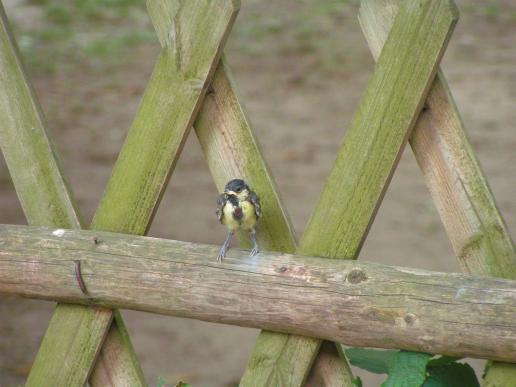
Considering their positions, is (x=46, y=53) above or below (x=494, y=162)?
above

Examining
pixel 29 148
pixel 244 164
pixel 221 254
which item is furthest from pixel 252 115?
pixel 221 254

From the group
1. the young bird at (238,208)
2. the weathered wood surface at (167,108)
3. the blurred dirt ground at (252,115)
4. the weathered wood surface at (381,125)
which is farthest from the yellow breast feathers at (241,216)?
the blurred dirt ground at (252,115)

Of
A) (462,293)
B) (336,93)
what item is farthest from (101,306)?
(336,93)

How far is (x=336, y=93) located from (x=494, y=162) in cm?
206

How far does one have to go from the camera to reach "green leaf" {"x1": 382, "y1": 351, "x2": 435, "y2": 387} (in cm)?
238

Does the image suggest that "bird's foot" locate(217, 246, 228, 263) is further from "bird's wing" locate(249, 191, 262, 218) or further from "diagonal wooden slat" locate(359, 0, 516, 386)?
"diagonal wooden slat" locate(359, 0, 516, 386)

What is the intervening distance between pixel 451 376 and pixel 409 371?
17 centimetres

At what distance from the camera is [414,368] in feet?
7.82

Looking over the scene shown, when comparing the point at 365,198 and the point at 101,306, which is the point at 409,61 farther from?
the point at 101,306

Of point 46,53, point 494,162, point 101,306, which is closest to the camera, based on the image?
point 101,306

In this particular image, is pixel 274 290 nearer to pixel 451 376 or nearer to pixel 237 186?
pixel 237 186

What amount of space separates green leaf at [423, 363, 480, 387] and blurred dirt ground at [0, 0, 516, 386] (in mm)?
2006

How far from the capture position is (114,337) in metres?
2.89

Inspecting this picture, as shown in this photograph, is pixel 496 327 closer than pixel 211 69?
Yes
